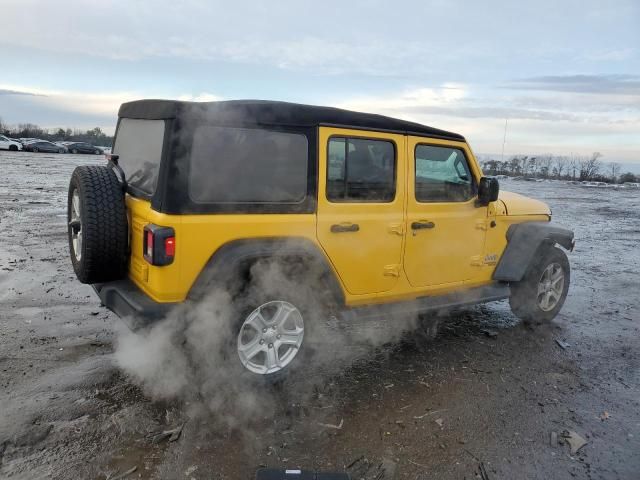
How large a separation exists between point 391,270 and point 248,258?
1.29m

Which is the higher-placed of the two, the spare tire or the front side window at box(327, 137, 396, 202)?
the front side window at box(327, 137, 396, 202)

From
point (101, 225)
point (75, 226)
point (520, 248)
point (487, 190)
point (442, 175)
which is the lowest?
point (520, 248)

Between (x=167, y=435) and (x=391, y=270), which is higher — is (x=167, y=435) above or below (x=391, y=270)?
below

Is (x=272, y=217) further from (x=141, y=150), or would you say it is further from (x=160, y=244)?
(x=141, y=150)

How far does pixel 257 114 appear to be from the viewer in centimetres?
329

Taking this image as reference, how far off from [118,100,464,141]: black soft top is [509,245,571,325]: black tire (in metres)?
2.17

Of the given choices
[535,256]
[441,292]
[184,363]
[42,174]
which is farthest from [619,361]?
[42,174]

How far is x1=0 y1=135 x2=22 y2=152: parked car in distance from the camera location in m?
36.4

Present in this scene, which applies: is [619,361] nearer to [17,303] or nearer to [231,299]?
[231,299]

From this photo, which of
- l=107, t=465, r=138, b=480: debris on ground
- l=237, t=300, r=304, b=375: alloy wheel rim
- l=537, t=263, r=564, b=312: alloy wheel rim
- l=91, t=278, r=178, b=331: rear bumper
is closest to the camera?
l=107, t=465, r=138, b=480: debris on ground

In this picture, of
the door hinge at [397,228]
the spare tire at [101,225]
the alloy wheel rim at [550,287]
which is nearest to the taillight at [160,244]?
the spare tire at [101,225]

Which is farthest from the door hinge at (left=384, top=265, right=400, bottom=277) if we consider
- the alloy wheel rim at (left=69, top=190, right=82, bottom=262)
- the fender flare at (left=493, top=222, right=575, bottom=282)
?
the alloy wheel rim at (left=69, top=190, right=82, bottom=262)

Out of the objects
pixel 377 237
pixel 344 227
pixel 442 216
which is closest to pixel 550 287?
pixel 442 216

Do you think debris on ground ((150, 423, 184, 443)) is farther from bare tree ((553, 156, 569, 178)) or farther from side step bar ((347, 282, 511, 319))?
bare tree ((553, 156, 569, 178))
